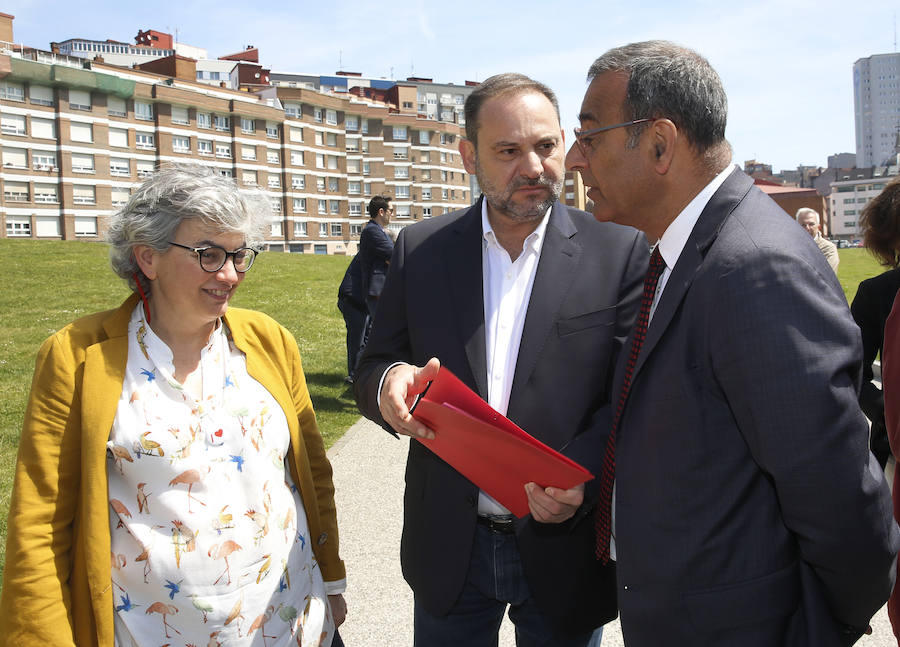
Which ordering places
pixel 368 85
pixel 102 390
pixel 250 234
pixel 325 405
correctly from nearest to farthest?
1. pixel 102 390
2. pixel 250 234
3. pixel 325 405
4. pixel 368 85

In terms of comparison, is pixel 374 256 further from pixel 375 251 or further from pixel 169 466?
pixel 169 466

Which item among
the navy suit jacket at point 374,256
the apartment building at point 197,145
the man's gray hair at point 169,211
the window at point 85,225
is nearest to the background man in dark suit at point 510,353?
the man's gray hair at point 169,211

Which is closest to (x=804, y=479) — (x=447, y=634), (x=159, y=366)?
(x=447, y=634)

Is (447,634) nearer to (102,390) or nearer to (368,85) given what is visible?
(102,390)

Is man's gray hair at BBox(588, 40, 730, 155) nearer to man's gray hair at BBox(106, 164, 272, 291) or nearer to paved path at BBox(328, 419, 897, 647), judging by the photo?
man's gray hair at BBox(106, 164, 272, 291)

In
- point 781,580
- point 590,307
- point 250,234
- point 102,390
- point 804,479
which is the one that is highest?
point 250,234

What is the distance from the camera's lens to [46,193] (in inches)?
2249

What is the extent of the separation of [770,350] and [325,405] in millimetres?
7808

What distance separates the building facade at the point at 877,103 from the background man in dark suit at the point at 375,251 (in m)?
221

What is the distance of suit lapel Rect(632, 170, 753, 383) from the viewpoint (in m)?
1.63

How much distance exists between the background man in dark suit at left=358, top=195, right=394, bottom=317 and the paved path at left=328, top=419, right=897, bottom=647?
6.45 ft

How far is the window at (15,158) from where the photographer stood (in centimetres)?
5478

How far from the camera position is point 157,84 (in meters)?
62.9

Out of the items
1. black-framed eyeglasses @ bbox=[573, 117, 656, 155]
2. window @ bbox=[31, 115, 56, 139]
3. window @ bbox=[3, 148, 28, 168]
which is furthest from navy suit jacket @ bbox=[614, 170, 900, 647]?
window @ bbox=[31, 115, 56, 139]
